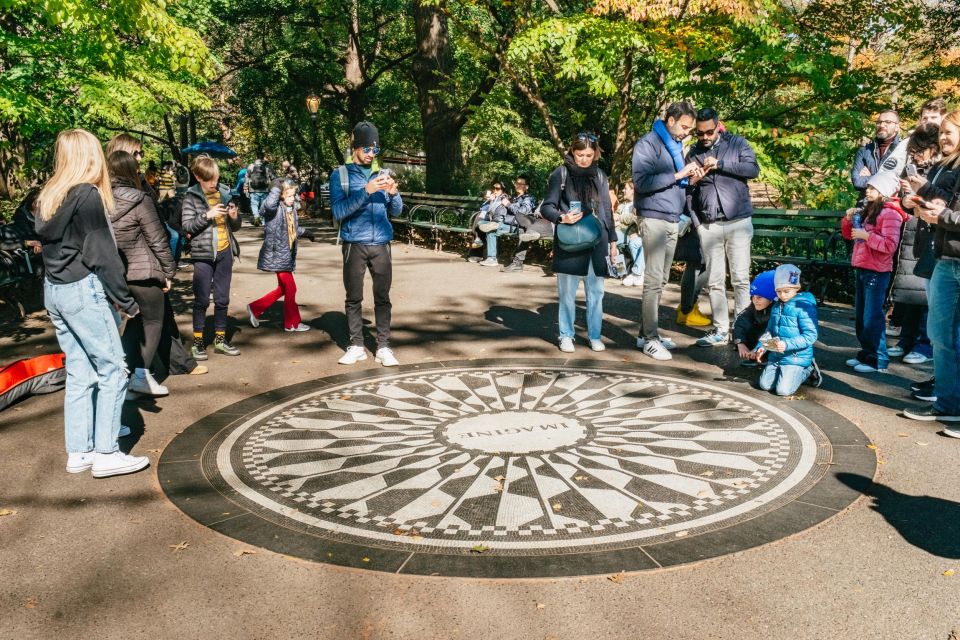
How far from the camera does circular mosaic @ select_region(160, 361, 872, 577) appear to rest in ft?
13.5

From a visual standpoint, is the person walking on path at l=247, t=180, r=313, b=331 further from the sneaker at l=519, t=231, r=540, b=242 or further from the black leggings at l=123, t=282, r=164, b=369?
the sneaker at l=519, t=231, r=540, b=242

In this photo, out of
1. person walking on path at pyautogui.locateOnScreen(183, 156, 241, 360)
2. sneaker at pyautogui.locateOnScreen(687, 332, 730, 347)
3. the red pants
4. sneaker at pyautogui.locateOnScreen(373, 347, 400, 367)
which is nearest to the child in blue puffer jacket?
sneaker at pyautogui.locateOnScreen(687, 332, 730, 347)

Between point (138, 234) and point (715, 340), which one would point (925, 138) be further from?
point (138, 234)

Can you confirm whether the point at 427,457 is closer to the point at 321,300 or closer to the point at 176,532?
the point at 176,532

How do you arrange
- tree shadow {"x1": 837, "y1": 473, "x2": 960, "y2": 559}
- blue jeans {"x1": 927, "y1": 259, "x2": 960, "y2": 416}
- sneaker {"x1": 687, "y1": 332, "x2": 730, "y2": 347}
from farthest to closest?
sneaker {"x1": 687, "y1": 332, "x2": 730, "y2": 347} < blue jeans {"x1": 927, "y1": 259, "x2": 960, "y2": 416} < tree shadow {"x1": 837, "y1": 473, "x2": 960, "y2": 559}

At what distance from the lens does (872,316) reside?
7.16 meters

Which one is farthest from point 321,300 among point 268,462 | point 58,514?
point 58,514

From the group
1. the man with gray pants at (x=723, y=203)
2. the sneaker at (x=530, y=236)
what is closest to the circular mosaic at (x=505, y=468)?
the man with gray pants at (x=723, y=203)

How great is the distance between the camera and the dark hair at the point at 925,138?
19.8 feet

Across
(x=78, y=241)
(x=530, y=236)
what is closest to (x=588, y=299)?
(x=78, y=241)

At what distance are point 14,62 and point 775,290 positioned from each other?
8.96 m

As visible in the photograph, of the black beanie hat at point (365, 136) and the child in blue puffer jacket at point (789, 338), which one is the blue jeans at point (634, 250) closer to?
the child in blue puffer jacket at point (789, 338)

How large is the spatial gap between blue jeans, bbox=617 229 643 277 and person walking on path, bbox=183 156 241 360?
20.8 feet

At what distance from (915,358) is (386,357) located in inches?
189
